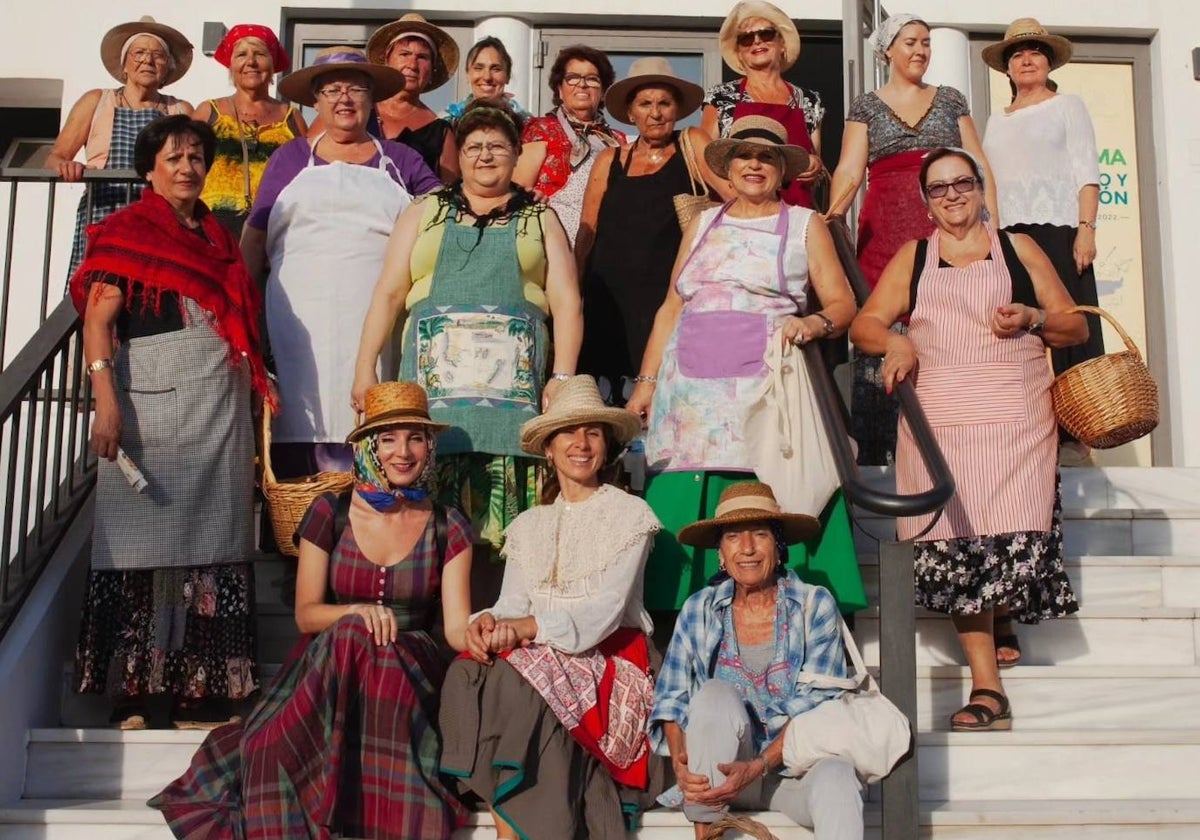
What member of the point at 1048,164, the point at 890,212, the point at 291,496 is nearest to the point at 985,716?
the point at 291,496

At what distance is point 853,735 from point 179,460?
2.08m

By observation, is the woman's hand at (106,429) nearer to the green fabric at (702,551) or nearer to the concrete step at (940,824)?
the concrete step at (940,824)

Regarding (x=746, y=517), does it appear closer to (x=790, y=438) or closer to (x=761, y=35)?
(x=790, y=438)

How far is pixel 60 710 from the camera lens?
469 centimetres

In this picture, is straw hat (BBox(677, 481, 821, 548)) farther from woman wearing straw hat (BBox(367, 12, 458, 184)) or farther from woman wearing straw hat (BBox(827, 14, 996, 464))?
woman wearing straw hat (BBox(367, 12, 458, 184))

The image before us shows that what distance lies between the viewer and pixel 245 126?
6016 millimetres

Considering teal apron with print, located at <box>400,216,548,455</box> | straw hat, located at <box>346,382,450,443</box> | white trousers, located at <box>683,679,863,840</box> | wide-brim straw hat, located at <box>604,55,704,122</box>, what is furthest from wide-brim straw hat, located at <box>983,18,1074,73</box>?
white trousers, located at <box>683,679,863,840</box>

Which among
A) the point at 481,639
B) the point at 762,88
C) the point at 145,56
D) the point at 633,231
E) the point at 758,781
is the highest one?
the point at 145,56

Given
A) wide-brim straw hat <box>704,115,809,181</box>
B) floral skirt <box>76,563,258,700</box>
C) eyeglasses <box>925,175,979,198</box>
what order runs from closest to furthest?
1. floral skirt <box>76,563,258,700</box>
2. eyeglasses <box>925,175,979,198</box>
3. wide-brim straw hat <box>704,115,809,181</box>

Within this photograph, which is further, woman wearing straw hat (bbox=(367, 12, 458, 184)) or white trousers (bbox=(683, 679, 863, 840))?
woman wearing straw hat (bbox=(367, 12, 458, 184))

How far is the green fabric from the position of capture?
456 cm

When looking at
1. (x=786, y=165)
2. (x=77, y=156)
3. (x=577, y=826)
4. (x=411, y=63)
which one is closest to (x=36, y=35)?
(x=77, y=156)

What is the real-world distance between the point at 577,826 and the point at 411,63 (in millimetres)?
3340

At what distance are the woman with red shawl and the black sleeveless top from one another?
134 cm
